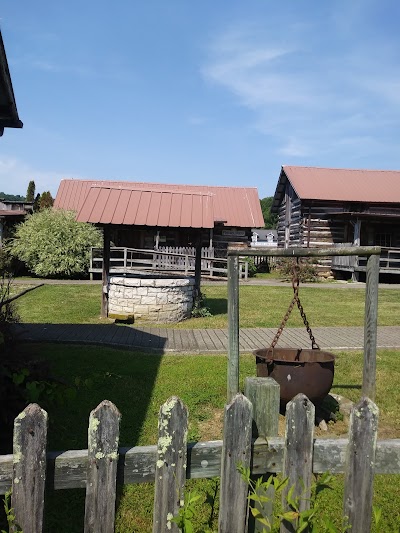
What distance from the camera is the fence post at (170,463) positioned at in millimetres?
2010

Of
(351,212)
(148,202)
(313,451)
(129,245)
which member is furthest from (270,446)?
(129,245)

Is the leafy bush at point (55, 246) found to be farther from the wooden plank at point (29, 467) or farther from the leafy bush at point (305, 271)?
the wooden plank at point (29, 467)

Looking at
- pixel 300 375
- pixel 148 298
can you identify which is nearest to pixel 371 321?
pixel 300 375

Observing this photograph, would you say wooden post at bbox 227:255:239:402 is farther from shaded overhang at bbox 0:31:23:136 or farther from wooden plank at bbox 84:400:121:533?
shaded overhang at bbox 0:31:23:136

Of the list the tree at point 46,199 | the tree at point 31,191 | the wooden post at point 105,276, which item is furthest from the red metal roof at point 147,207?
the tree at point 31,191

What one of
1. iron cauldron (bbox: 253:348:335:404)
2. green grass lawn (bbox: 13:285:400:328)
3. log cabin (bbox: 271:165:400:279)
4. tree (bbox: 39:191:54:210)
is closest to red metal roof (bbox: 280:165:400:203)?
log cabin (bbox: 271:165:400:279)

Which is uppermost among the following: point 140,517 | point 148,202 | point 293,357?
point 148,202

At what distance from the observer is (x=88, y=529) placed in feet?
6.70

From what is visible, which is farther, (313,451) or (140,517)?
(140,517)

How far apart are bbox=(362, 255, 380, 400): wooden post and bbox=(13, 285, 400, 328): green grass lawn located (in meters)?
6.86

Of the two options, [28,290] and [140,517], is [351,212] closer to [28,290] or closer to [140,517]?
[28,290]

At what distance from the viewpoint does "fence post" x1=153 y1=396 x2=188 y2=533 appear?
2.01 m

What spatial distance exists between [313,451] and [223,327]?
8.85 metres

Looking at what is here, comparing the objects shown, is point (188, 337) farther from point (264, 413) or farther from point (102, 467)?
point (102, 467)
